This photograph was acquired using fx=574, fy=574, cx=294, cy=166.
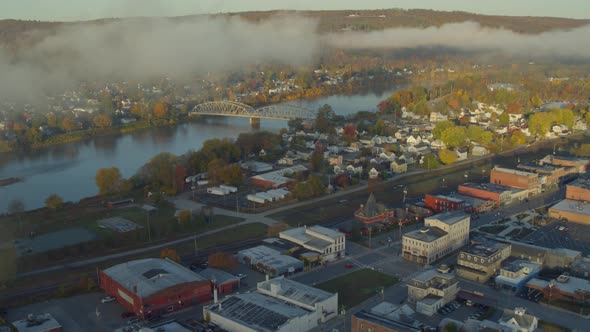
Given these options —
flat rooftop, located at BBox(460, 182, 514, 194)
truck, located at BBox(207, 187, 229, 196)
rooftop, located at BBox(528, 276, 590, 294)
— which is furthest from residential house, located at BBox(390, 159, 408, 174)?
rooftop, located at BBox(528, 276, 590, 294)

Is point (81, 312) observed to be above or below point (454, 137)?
below

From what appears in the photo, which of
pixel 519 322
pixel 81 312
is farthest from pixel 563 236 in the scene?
pixel 81 312

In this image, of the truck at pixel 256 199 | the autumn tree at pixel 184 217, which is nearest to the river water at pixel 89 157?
the autumn tree at pixel 184 217

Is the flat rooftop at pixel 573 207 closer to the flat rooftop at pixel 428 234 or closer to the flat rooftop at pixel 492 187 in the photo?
the flat rooftop at pixel 492 187

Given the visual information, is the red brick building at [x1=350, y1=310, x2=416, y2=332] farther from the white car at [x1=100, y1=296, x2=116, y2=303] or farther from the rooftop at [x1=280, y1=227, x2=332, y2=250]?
the white car at [x1=100, y1=296, x2=116, y2=303]

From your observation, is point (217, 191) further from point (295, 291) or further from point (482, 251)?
point (482, 251)

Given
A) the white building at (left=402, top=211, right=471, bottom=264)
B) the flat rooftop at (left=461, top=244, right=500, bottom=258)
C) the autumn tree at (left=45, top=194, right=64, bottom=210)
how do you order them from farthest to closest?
the autumn tree at (left=45, top=194, right=64, bottom=210)
the white building at (left=402, top=211, right=471, bottom=264)
the flat rooftop at (left=461, top=244, right=500, bottom=258)

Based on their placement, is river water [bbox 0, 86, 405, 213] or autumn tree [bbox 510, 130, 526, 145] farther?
autumn tree [bbox 510, 130, 526, 145]
